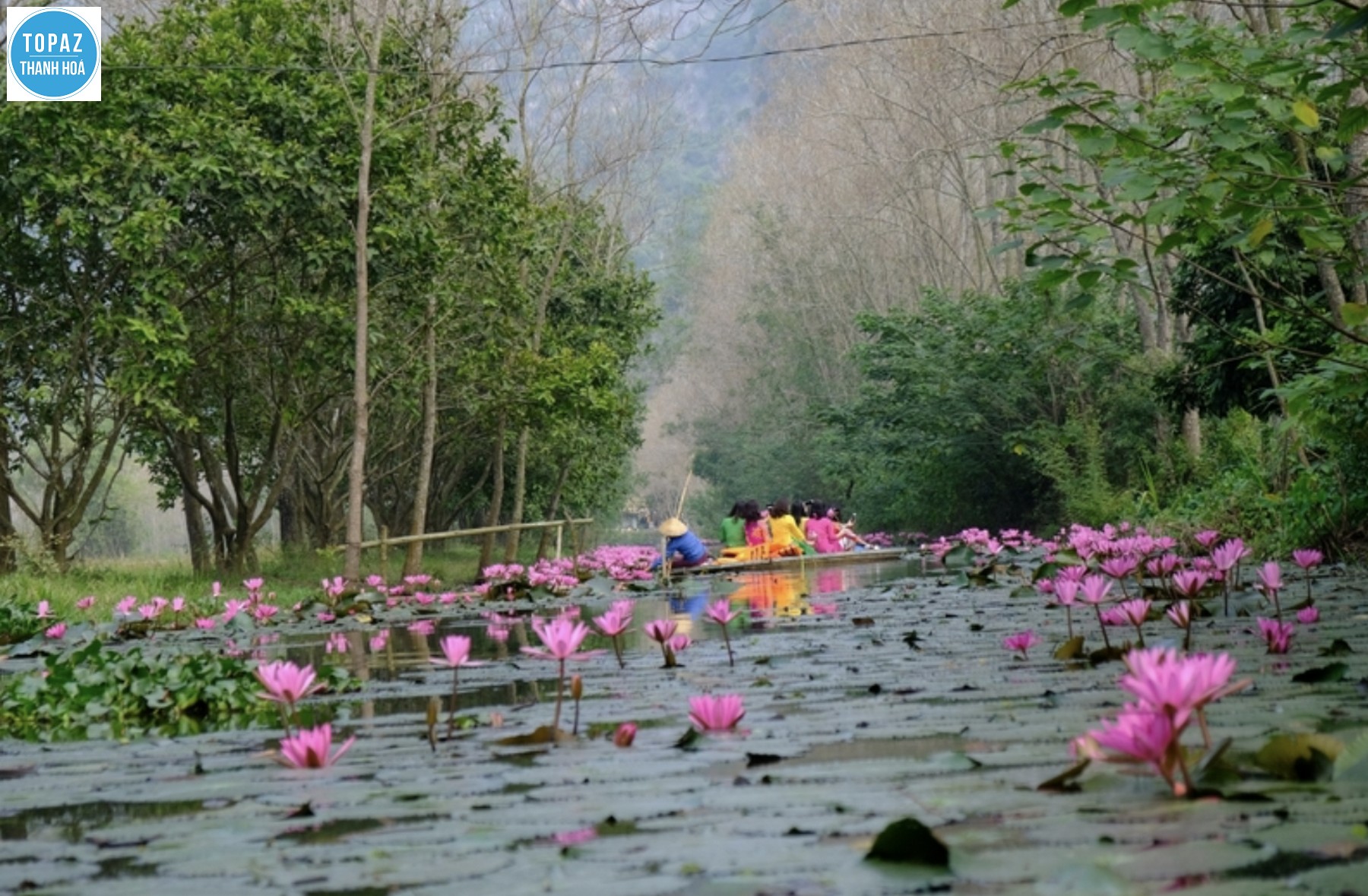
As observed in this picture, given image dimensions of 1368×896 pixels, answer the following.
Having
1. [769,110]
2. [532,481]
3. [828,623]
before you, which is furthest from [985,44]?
[769,110]

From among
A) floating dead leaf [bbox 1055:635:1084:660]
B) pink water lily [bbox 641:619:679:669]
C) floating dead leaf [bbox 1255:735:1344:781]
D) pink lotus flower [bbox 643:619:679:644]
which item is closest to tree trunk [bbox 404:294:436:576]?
pink water lily [bbox 641:619:679:669]

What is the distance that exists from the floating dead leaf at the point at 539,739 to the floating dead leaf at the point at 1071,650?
2134mm

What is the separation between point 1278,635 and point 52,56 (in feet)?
50.4

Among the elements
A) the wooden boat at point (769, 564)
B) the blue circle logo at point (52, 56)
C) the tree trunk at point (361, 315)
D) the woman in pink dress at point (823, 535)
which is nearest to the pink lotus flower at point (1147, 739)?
the wooden boat at point (769, 564)

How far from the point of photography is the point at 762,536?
21.1 m

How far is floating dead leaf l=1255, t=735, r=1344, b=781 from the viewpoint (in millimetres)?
2660

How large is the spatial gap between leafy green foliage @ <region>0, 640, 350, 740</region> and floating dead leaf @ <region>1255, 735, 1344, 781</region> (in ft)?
11.8

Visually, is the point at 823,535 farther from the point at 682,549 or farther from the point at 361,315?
the point at 361,315

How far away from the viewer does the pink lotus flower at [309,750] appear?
3.58 meters

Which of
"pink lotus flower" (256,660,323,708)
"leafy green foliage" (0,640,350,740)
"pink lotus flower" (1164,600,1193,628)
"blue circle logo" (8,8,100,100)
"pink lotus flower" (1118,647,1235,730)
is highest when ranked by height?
"blue circle logo" (8,8,100,100)

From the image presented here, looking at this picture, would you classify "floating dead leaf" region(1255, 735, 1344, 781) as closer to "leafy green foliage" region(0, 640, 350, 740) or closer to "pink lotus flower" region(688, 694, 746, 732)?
"pink lotus flower" region(688, 694, 746, 732)

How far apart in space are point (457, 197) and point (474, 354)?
113 inches

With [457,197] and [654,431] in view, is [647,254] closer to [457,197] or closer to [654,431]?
[654,431]

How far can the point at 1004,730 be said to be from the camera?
3.67m
